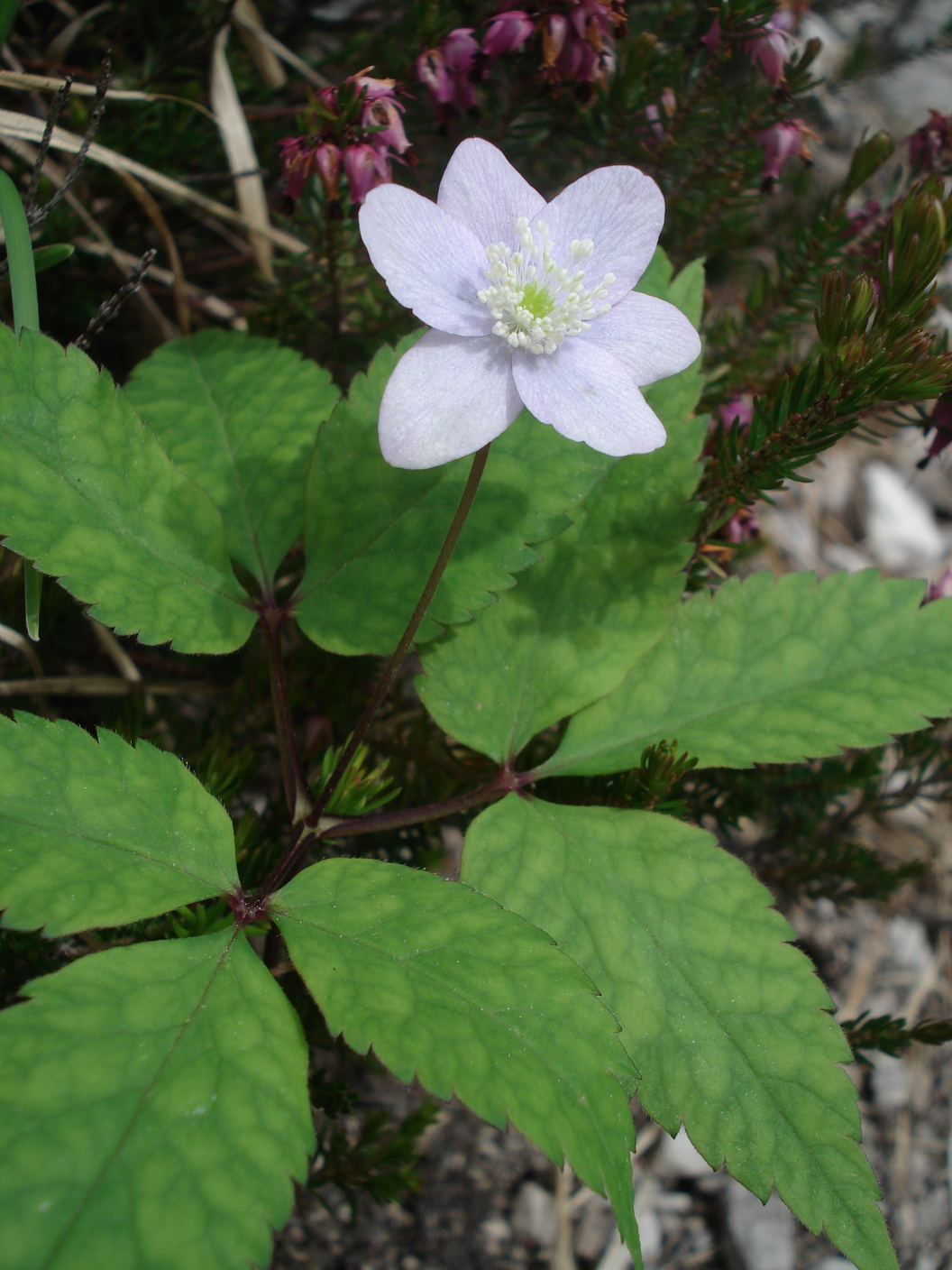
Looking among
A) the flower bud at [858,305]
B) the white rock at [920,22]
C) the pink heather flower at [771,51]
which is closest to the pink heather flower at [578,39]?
the pink heather flower at [771,51]

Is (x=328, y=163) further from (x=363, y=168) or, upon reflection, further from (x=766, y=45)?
(x=766, y=45)

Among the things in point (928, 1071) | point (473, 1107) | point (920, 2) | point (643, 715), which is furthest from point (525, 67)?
point (920, 2)

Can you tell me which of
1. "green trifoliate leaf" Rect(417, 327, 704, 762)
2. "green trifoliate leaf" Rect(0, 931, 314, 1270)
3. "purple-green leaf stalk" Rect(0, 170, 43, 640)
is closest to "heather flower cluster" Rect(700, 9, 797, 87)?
"green trifoliate leaf" Rect(417, 327, 704, 762)

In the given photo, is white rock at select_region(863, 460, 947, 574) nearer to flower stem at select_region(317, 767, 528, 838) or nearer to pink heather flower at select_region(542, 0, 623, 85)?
pink heather flower at select_region(542, 0, 623, 85)

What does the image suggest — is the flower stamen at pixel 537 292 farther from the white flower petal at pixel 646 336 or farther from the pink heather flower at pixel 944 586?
the pink heather flower at pixel 944 586

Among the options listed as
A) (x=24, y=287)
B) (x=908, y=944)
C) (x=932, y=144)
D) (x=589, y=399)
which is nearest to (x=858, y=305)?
(x=589, y=399)

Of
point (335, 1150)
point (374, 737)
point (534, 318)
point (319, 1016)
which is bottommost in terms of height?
point (335, 1150)

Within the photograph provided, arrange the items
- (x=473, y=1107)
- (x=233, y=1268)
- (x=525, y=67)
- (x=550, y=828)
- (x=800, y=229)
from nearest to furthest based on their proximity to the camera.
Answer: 1. (x=233, y=1268)
2. (x=473, y=1107)
3. (x=550, y=828)
4. (x=525, y=67)
5. (x=800, y=229)

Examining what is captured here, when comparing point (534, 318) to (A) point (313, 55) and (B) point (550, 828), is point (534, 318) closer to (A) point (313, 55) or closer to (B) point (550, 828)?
(B) point (550, 828)
